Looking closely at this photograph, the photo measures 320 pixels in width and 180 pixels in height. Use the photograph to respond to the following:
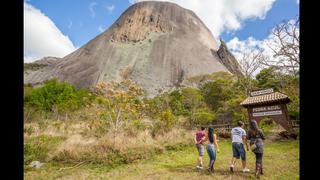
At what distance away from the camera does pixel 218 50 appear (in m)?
75.6

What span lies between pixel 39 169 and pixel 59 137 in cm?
618

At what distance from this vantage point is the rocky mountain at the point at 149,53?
63281mm

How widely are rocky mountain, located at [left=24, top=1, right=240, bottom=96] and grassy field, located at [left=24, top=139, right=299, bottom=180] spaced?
46.5 metres

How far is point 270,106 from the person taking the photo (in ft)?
40.3

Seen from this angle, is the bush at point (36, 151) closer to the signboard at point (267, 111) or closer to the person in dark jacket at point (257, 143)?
the person in dark jacket at point (257, 143)

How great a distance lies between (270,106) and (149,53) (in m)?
58.7

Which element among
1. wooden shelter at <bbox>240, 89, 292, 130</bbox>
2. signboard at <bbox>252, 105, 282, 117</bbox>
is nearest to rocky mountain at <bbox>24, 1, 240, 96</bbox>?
wooden shelter at <bbox>240, 89, 292, 130</bbox>

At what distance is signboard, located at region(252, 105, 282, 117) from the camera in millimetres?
12023

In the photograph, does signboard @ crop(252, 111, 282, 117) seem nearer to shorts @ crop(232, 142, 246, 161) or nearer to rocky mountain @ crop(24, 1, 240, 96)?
shorts @ crop(232, 142, 246, 161)

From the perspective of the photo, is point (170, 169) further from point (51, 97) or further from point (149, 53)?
point (149, 53)

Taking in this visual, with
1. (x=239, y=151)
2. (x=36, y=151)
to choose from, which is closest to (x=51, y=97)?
(x=36, y=151)

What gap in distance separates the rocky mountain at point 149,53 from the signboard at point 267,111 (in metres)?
43.8

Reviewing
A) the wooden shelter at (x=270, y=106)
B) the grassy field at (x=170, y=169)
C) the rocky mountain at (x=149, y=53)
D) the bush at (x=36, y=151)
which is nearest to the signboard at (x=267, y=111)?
the wooden shelter at (x=270, y=106)
